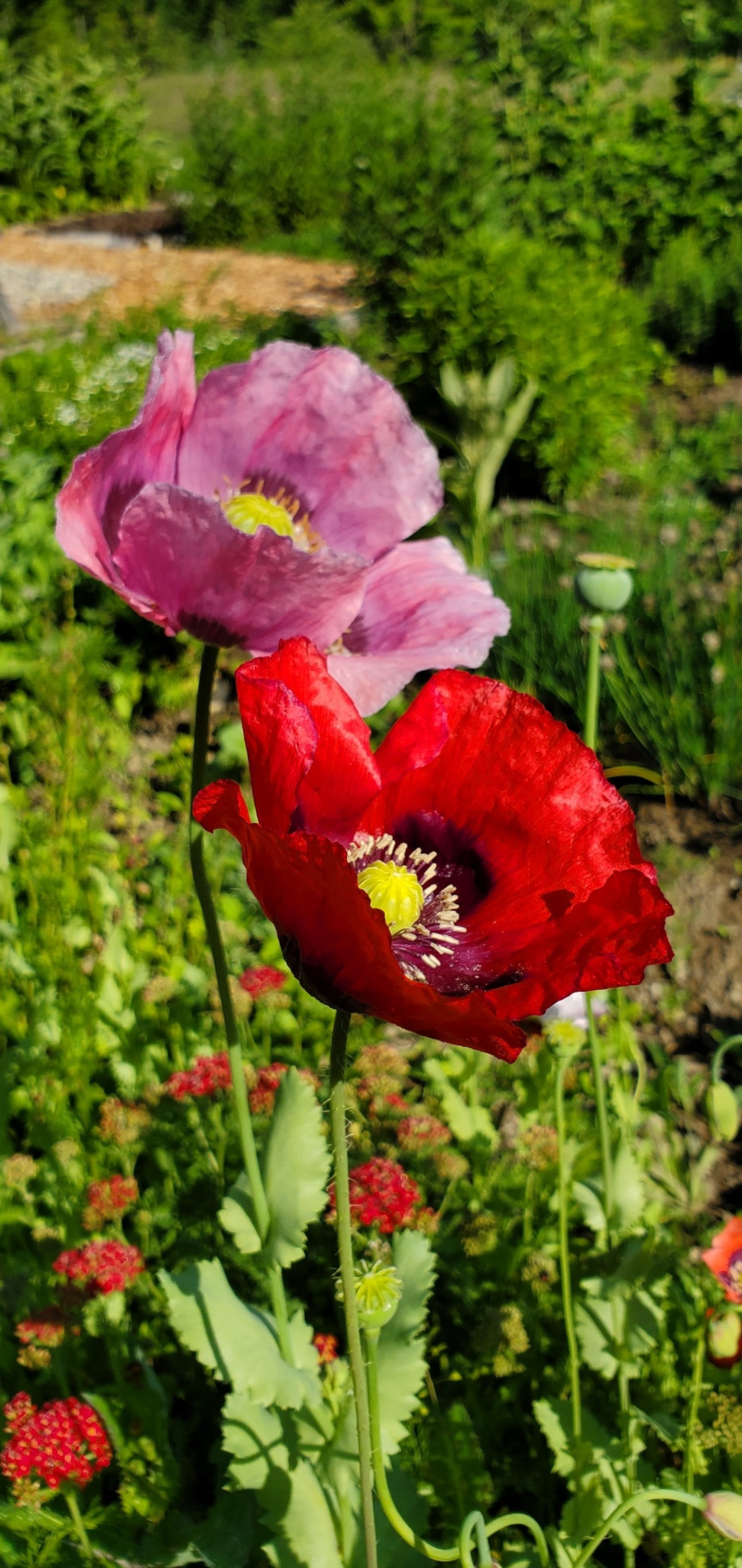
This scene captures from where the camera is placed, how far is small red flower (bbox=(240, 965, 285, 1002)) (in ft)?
5.97

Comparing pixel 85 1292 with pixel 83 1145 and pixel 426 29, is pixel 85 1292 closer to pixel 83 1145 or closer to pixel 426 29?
pixel 83 1145

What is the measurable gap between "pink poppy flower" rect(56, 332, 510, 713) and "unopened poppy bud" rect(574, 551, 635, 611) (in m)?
0.31

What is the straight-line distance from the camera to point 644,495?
17.4 ft

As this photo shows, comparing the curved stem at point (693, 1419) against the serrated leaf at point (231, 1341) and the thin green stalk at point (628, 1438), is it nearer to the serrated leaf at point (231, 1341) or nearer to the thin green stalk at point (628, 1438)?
the thin green stalk at point (628, 1438)

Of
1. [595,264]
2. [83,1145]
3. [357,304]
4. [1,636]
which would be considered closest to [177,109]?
[357,304]

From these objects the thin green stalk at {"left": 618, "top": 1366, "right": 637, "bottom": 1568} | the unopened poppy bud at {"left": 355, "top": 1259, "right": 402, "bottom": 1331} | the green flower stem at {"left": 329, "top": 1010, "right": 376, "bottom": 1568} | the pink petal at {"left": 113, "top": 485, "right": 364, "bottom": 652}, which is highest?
the pink petal at {"left": 113, "top": 485, "right": 364, "bottom": 652}

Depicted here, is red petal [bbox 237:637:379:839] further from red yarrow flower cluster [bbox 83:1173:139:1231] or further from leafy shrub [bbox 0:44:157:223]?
leafy shrub [bbox 0:44:157:223]

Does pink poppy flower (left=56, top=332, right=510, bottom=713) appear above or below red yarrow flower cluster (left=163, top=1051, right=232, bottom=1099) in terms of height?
above

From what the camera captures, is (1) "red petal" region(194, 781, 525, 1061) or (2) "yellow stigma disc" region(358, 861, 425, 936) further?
(2) "yellow stigma disc" region(358, 861, 425, 936)

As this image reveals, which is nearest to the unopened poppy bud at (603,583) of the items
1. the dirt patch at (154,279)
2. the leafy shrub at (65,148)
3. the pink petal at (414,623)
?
the pink petal at (414,623)

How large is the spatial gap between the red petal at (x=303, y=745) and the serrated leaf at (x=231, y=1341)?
0.54 meters

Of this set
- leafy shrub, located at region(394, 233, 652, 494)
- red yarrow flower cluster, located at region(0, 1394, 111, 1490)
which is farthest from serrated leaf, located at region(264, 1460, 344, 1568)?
leafy shrub, located at region(394, 233, 652, 494)

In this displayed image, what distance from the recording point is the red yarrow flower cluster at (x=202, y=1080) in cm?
161

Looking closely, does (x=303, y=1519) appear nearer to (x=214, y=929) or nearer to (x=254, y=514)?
(x=214, y=929)
